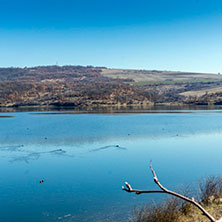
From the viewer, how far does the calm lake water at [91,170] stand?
1179 cm

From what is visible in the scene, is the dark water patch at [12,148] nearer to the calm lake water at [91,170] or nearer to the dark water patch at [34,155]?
the calm lake water at [91,170]

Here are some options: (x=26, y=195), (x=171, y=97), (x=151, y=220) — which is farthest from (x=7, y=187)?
(x=171, y=97)

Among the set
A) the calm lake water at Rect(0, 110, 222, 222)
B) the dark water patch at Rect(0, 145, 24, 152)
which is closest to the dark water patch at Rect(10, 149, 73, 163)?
the calm lake water at Rect(0, 110, 222, 222)

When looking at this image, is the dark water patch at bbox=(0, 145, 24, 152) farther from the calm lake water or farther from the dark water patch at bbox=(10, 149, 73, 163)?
the dark water patch at bbox=(10, 149, 73, 163)

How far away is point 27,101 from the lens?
11125cm

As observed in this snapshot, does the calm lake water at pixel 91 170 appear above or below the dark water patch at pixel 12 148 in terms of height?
above

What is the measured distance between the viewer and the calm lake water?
38.7 feet

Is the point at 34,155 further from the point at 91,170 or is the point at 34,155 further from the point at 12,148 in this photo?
the point at 91,170

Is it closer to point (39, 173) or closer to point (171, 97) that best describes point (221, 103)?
point (171, 97)

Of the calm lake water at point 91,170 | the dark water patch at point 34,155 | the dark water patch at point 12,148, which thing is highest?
the calm lake water at point 91,170

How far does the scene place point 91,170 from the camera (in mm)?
17516

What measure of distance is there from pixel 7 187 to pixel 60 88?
11640cm

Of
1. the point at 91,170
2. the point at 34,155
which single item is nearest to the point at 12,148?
the point at 34,155

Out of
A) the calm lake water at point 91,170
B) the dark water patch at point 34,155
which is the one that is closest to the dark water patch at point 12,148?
the calm lake water at point 91,170
